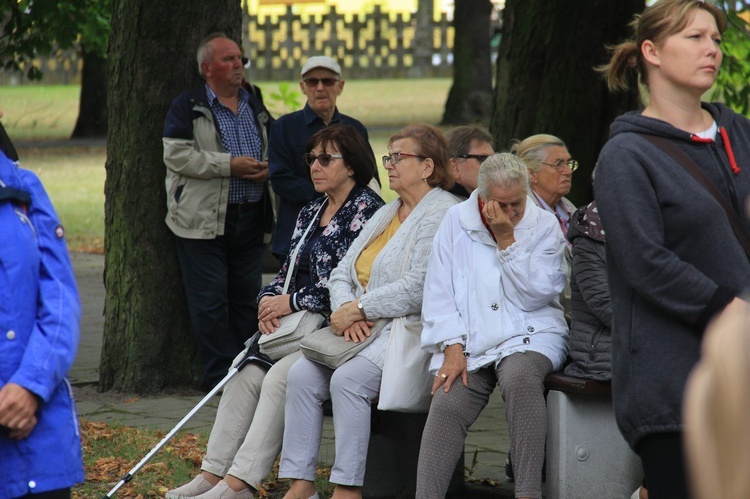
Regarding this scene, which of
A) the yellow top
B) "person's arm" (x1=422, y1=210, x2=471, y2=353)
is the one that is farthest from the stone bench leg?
the yellow top

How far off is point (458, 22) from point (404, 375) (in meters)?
23.1

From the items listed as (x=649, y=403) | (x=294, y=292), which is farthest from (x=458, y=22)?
(x=649, y=403)

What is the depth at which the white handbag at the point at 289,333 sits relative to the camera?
582 centimetres

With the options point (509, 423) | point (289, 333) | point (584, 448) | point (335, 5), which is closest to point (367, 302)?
point (289, 333)

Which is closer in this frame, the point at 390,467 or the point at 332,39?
the point at 390,467

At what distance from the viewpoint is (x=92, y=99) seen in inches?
1221

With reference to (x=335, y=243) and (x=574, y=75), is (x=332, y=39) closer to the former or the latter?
(x=574, y=75)

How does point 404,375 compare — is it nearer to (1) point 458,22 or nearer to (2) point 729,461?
(2) point 729,461

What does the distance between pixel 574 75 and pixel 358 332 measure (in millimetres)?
4045

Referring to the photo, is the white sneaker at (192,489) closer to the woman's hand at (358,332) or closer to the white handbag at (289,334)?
the white handbag at (289,334)

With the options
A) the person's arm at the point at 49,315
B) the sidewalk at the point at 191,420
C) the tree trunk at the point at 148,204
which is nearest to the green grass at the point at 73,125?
the sidewalk at the point at 191,420

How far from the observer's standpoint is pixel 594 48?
8891 mm

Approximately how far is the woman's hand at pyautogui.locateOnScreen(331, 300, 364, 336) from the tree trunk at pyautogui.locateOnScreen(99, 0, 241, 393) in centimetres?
256

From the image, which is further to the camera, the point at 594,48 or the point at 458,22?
the point at 458,22
